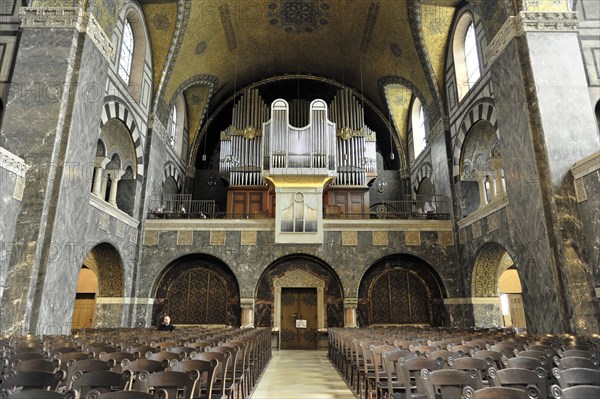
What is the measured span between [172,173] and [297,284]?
7790mm

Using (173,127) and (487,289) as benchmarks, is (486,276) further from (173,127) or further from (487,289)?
(173,127)

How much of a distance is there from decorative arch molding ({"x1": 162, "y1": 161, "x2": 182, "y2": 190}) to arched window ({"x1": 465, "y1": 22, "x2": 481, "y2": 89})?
1262 centimetres

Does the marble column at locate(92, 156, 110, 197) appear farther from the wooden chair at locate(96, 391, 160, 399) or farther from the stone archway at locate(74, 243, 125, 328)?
the wooden chair at locate(96, 391, 160, 399)

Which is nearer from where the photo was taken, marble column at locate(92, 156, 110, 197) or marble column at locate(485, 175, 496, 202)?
marble column at locate(92, 156, 110, 197)

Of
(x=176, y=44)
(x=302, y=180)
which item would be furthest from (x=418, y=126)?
(x=176, y=44)

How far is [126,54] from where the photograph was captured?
15.0 metres

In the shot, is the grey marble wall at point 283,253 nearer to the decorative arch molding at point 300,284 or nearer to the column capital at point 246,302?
the column capital at point 246,302

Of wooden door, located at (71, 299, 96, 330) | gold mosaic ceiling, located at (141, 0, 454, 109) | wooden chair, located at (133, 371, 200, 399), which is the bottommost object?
wooden chair, located at (133, 371, 200, 399)

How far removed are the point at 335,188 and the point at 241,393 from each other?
12967 millimetres

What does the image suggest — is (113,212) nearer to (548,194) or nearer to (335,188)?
(335,188)

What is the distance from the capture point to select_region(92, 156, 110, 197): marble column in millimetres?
13077

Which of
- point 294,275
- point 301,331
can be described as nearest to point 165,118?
point 294,275

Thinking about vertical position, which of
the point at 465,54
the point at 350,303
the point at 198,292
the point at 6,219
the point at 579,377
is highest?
the point at 465,54

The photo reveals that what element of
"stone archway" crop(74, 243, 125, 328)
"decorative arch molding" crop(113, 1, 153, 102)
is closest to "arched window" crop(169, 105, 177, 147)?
"decorative arch molding" crop(113, 1, 153, 102)
